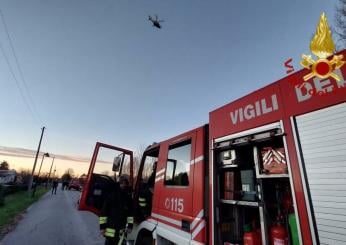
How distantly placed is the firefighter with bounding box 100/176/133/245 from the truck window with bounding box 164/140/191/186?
1.53m

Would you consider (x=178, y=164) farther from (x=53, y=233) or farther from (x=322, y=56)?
(x=53, y=233)

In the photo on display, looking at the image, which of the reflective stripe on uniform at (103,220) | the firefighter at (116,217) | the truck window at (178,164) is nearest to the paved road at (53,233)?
the firefighter at (116,217)

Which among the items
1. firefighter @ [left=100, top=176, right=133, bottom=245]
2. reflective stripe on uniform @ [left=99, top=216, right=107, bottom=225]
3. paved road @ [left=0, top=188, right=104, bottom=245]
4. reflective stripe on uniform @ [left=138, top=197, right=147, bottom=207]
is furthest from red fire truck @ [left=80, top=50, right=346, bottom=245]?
paved road @ [left=0, top=188, right=104, bottom=245]

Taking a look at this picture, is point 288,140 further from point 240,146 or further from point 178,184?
point 178,184

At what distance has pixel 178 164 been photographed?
3.49 meters

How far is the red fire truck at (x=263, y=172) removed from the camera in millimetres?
1648

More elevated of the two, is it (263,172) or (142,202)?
(263,172)

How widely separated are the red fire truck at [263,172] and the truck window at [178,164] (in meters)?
0.01

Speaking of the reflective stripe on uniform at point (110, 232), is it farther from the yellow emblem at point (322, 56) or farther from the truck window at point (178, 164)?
the yellow emblem at point (322, 56)

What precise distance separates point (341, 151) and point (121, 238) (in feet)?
14.1

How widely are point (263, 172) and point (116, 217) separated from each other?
3.41m

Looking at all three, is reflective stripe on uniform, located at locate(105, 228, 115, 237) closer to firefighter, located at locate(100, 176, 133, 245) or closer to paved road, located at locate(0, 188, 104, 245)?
firefighter, located at locate(100, 176, 133, 245)

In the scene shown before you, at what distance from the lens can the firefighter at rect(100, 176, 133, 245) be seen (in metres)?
4.48

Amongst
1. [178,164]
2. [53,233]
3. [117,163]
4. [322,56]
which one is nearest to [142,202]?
[117,163]
